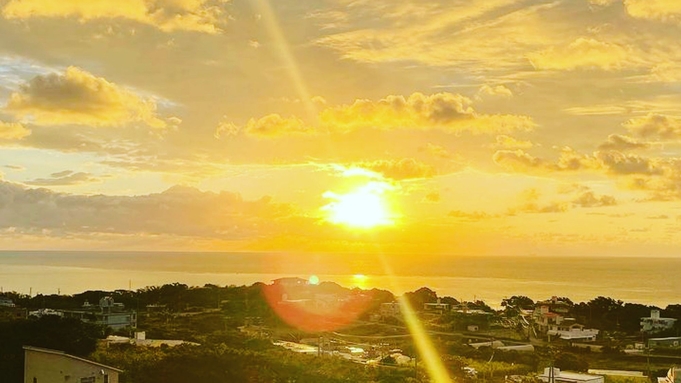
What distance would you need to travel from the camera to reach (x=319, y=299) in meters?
68.7

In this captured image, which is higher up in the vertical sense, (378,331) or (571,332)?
(571,332)

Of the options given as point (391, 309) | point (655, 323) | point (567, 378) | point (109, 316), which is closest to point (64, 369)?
point (567, 378)

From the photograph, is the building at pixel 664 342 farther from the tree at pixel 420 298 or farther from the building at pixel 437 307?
the tree at pixel 420 298

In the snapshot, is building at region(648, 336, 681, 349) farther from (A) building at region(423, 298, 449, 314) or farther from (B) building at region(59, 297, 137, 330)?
(B) building at region(59, 297, 137, 330)

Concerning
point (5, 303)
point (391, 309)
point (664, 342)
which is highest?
point (5, 303)

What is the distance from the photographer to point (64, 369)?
18.7 m

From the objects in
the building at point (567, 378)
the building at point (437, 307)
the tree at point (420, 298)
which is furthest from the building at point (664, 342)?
the tree at point (420, 298)

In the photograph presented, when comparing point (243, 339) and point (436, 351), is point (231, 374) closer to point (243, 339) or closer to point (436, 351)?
point (243, 339)

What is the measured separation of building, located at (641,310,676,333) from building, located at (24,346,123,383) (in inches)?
1623

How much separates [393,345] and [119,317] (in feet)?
56.1

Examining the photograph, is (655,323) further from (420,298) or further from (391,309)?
(420,298)

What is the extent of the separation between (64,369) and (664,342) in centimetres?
3677

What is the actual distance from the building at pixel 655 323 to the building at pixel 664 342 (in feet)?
16.2

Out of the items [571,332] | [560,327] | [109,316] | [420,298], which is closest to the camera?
[109,316]
